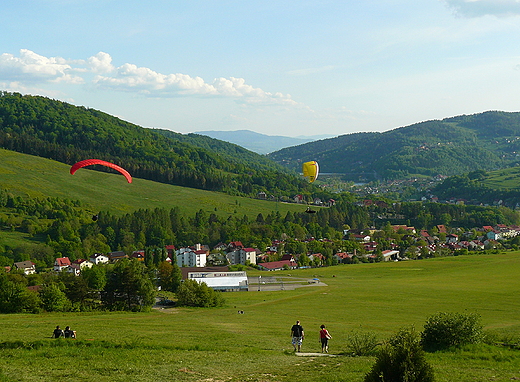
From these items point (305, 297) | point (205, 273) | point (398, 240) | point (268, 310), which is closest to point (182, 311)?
point (268, 310)

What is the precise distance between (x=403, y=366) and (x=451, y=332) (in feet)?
39.9

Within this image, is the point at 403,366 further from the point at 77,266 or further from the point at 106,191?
the point at 106,191

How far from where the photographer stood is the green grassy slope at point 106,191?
160500 mm

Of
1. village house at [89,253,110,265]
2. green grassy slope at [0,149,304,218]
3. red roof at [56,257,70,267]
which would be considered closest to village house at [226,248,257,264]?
village house at [89,253,110,265]

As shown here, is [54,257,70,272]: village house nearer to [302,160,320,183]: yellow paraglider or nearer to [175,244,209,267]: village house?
[175,244,209,267]: village house

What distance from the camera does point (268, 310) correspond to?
54.5 m

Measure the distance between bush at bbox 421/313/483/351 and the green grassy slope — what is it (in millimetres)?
138727

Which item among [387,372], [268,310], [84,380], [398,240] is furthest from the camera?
[398,240]

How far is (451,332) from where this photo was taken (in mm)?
25812

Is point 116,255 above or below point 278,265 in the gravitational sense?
above

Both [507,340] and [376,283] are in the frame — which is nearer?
[507,340]

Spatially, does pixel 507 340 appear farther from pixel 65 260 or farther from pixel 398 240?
pixel 398 240

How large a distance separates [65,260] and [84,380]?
95309mm

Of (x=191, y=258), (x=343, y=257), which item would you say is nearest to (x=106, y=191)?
(x=191, y=258)
